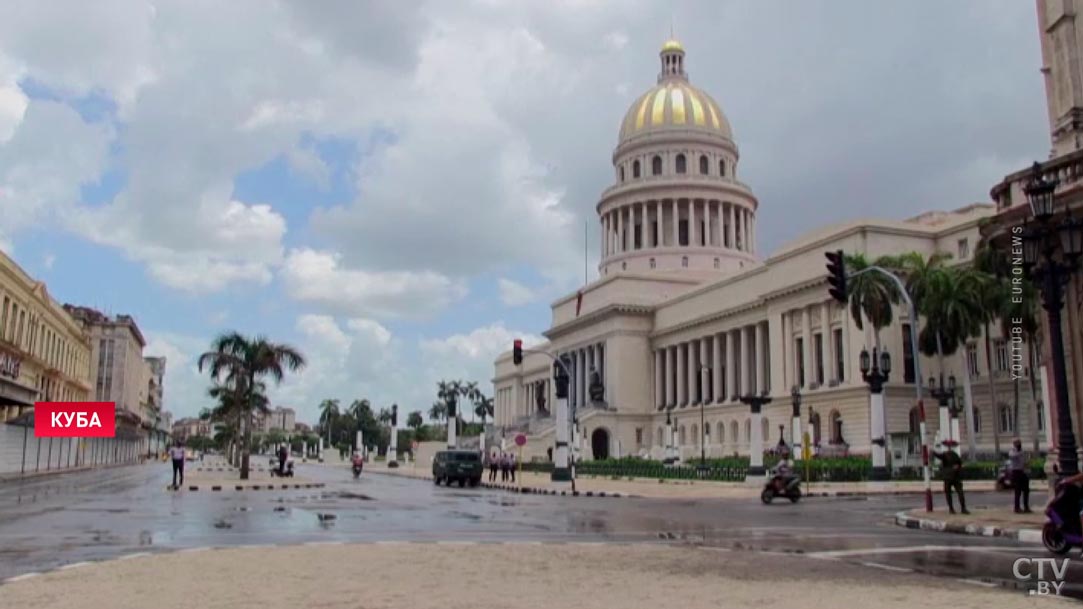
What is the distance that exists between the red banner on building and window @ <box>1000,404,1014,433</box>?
5821cm

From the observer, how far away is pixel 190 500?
2852 centimetres

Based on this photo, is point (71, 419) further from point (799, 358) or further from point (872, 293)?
point (799, 358)

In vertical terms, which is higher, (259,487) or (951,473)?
(951,473)

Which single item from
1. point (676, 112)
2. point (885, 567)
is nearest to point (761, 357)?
point (676, 112)

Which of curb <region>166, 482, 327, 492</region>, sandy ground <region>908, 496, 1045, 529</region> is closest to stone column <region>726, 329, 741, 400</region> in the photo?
curb <region>166, 482, 327, 492</region>

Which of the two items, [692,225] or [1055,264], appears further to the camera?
[692,225]

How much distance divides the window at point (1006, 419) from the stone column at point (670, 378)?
120 feet

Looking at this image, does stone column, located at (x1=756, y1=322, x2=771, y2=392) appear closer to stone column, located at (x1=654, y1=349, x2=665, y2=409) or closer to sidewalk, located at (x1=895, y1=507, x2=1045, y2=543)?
stone column, located at (x1=654, y1=349, x2=665, y2=409)

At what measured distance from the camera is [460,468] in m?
45.1

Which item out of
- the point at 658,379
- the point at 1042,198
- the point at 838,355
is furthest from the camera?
the point at 658,379

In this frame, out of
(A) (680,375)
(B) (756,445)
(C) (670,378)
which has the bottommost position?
(B) (756,445)

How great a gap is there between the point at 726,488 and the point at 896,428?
29527 mm

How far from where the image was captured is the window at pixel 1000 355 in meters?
58.7

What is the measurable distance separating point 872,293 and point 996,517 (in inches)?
1519
